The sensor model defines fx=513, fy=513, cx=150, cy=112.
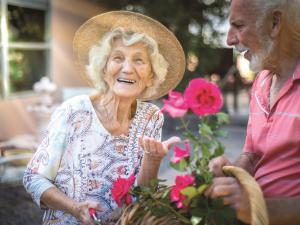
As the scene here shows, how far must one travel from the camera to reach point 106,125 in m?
2.04

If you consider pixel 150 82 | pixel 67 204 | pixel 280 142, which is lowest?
pixel 67 204

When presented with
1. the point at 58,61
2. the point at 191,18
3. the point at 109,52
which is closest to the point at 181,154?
the point at 109,52

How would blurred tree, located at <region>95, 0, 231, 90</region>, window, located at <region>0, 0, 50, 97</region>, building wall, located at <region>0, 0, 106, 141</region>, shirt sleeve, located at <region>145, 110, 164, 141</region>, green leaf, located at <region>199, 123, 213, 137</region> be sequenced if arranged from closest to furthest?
green leaf, located at <region>199, 123, 213, 137</region>, shirt sleeve, located at <region>145, 110, 164, 141</region>, window, located at <region>0, 0, 50, 97</region>, building wall, located at <region>0, 0, 106, 141</region>, blurred tree, located at <region>95, 0, 231, 90</region>

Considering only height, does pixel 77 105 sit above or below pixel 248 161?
above

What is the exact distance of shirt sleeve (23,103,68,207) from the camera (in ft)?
6.41

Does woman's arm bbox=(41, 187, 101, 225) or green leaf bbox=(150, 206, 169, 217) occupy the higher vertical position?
green leaf bbox=(150, 206, 169, 217)

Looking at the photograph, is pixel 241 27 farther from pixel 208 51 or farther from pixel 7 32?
pixel 208 51

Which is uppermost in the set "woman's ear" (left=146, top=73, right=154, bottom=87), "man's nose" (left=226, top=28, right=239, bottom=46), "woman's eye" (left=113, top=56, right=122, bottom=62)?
"man's nose" (left=226, top=28, right=239, bottom=46)

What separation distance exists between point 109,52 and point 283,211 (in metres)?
0.98

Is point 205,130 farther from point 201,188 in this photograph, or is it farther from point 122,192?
point 122,192

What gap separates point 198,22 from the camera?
1058 centimetres

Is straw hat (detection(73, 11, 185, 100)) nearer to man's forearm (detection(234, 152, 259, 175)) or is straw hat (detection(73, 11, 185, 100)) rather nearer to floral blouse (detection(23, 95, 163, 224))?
floral blouse (detection(23, 95, 163, 224))

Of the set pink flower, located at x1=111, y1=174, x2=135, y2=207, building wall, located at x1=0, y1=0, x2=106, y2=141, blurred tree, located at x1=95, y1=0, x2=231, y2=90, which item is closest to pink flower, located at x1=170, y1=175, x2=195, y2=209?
pink flower, located at x1=111, y1=174, x2=135, y2=207

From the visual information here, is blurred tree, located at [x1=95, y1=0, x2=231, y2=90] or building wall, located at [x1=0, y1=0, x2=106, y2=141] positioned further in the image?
blurred tree, located at [x1=95, y1=0, x2=231, y2=90]
